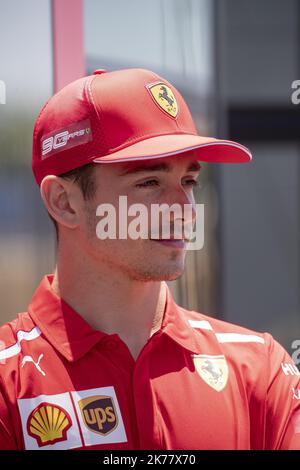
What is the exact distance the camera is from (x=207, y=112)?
3.04 m

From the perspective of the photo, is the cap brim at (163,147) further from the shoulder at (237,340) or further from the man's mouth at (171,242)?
the shoulder at (237,340)

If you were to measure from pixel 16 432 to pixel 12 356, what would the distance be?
143 mm

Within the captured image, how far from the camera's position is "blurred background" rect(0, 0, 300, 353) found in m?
2.01

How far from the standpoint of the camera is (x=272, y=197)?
494cm

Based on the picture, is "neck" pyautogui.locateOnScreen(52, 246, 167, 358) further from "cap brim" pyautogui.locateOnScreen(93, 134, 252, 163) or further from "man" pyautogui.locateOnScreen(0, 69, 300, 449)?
"cap brim" pyautogui.locateOnScreen(93, 134, 252, 163)

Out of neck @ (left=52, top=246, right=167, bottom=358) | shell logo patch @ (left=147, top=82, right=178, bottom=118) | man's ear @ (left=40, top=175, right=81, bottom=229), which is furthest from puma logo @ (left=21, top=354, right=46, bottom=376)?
shell logo patch @ (left=147, top=82, right=178, bottom=118)

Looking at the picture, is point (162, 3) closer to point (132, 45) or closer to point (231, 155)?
point (132, 45)

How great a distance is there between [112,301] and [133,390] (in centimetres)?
18

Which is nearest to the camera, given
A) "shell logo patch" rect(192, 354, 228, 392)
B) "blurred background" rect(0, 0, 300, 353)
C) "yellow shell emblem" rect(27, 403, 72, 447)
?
"yellow shell emblem" rect(27, 403, 72, 447)

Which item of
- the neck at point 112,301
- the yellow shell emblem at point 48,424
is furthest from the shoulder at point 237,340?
the yellow shell emblem at point 48,424

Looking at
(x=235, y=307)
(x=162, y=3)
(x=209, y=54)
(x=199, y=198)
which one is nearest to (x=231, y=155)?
(x=162, y=3)

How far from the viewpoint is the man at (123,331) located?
4.93 ft

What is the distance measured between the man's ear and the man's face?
4cm

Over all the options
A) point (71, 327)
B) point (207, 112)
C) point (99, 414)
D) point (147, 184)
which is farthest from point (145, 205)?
point (207, 112)
